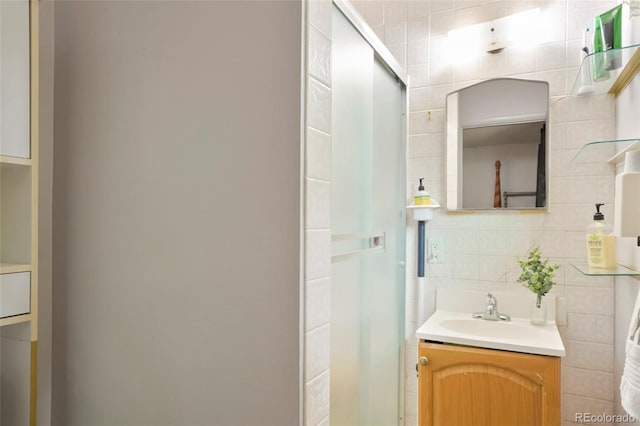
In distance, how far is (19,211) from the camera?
1.12 metres

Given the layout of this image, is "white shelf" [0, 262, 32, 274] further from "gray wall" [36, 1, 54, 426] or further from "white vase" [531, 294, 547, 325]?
"white vase" [531, 294, 547, 325]

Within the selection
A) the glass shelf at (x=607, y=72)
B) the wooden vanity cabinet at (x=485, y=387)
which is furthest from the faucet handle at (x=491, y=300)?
the glass shelf at (x=607, y=72)

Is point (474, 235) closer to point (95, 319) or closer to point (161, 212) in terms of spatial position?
point (161, 212)

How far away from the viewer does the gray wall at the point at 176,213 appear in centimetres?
90

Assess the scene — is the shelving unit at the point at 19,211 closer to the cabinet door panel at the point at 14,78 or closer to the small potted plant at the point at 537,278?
the cabinet door panel at the point at 14,78

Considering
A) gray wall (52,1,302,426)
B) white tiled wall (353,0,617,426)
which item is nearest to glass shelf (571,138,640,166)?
white tiled wall (353,0,617,426)

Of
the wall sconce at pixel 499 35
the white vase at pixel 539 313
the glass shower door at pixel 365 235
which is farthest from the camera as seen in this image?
the wall sconce at pixel 499 35

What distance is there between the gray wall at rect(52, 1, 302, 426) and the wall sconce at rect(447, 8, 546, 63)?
1345 millimetres

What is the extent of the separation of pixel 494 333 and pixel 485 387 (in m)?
0.31

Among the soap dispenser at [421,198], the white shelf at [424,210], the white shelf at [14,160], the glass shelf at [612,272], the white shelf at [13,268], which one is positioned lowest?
the glass shelf at [612,272]

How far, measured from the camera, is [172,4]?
1.04 m

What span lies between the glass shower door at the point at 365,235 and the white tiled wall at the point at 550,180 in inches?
7.7

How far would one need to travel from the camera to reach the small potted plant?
167 centimetres

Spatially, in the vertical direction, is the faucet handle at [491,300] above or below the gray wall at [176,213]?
below
